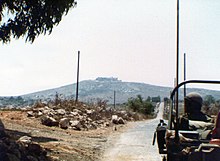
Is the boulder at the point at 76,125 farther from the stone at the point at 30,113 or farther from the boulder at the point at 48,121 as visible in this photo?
the stone at the point at 30,113

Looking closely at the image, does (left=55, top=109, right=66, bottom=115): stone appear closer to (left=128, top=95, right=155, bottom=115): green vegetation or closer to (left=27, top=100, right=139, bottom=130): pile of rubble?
(left=27, top=100, right=139, bottom=130): pile of rubble

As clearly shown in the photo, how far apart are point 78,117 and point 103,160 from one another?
35.3 feet

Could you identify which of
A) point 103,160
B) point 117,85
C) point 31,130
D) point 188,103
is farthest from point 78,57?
point 117,85

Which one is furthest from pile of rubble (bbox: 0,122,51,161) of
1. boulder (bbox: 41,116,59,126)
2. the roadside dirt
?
boulder (bbox: 41,116,59,126)

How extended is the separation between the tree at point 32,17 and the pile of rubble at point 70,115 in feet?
20.1

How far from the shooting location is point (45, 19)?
1267 centimetres

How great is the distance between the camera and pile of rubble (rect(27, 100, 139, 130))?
60.4ft

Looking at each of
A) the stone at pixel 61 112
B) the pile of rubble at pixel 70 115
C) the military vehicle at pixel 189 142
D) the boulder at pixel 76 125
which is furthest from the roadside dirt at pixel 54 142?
the military vehicle at pixel 189 142

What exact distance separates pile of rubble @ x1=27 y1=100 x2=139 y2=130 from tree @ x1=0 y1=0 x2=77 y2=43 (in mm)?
6123

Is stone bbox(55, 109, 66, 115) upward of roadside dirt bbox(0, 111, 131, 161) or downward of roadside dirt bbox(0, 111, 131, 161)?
upward

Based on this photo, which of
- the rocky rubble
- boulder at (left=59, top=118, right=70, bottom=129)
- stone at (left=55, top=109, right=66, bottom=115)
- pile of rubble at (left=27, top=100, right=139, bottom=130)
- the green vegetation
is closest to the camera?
the rocky rubble

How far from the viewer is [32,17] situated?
12602 mm

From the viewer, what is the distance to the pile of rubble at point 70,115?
1842cm

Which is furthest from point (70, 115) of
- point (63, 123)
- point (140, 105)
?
point (140, 105)
